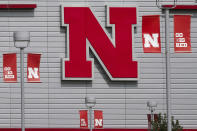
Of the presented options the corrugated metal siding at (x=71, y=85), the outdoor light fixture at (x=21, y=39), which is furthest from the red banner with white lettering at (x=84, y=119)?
the outdoor light fixture at (x=21, y=39)

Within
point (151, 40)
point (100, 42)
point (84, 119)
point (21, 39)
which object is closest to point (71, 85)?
point (84, 119)

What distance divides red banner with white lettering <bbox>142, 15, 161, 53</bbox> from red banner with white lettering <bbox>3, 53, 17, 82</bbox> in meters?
8.98

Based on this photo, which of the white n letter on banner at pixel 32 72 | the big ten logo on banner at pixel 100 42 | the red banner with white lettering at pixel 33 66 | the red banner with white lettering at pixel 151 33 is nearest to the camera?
the red banner with white lettering at pixel 151 33

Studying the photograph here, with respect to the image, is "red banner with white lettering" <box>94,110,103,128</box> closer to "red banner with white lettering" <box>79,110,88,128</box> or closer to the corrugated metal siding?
"red banner with white lettering" <box>79,110,88,128</box>

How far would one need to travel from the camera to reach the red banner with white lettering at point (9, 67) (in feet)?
109

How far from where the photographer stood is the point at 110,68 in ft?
138

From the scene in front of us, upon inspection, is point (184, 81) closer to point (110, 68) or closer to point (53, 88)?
point (110, 68)

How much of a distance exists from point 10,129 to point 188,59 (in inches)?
382

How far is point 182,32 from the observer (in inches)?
1014

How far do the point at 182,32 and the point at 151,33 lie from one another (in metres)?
1.03

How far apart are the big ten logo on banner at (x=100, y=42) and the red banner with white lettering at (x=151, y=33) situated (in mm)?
16604

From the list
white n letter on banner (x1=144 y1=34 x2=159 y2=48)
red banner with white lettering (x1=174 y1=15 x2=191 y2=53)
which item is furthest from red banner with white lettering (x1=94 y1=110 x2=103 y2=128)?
white n letter on banner (x1=144 y1=34 x2=159 y2=48)

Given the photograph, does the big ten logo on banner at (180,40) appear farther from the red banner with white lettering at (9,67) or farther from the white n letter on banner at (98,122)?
the white n letter on banner at (98,122)

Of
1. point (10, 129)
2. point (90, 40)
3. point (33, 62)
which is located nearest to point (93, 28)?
point (90, 40)
